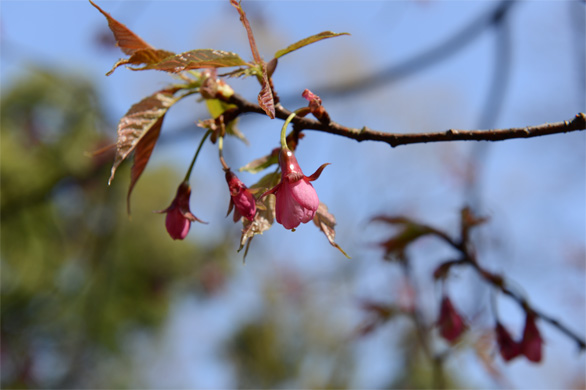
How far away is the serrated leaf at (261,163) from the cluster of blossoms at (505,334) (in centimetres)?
44

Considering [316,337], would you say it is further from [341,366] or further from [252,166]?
[252,166]

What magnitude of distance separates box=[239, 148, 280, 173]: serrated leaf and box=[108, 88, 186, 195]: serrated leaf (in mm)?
110

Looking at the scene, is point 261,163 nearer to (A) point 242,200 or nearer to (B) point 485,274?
(A) point 242,200

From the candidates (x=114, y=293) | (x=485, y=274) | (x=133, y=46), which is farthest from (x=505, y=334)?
(x=114, y=293)

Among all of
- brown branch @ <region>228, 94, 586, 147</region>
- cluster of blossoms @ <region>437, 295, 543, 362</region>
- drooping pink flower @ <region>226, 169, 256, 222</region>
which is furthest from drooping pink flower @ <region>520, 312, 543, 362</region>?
drooping pink flower @ <region>226, 169, 256, 222</region>

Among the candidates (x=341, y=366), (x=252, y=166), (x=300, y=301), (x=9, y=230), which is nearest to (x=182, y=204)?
(x=252, y=166)

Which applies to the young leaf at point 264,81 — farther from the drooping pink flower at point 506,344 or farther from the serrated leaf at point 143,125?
the drooping pink flower at point 506,344

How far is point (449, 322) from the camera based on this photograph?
2.67 ft

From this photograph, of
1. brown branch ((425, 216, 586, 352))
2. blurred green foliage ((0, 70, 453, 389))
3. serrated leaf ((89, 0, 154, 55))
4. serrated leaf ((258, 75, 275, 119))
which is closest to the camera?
serrated leaf ((258, 75, 275, 119))

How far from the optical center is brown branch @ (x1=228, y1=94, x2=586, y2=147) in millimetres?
435

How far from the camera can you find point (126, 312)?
6.57 metres

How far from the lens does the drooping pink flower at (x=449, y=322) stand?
808 millimetres

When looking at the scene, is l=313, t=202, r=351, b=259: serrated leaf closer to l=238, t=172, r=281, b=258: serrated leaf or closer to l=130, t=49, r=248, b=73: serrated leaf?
l=238, t=172, r=281, b=258: serrated leaf

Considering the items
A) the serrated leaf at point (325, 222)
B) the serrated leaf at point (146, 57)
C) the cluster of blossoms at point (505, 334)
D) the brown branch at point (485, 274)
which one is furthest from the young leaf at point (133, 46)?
the cluster of blossoms at point (505, 334)
